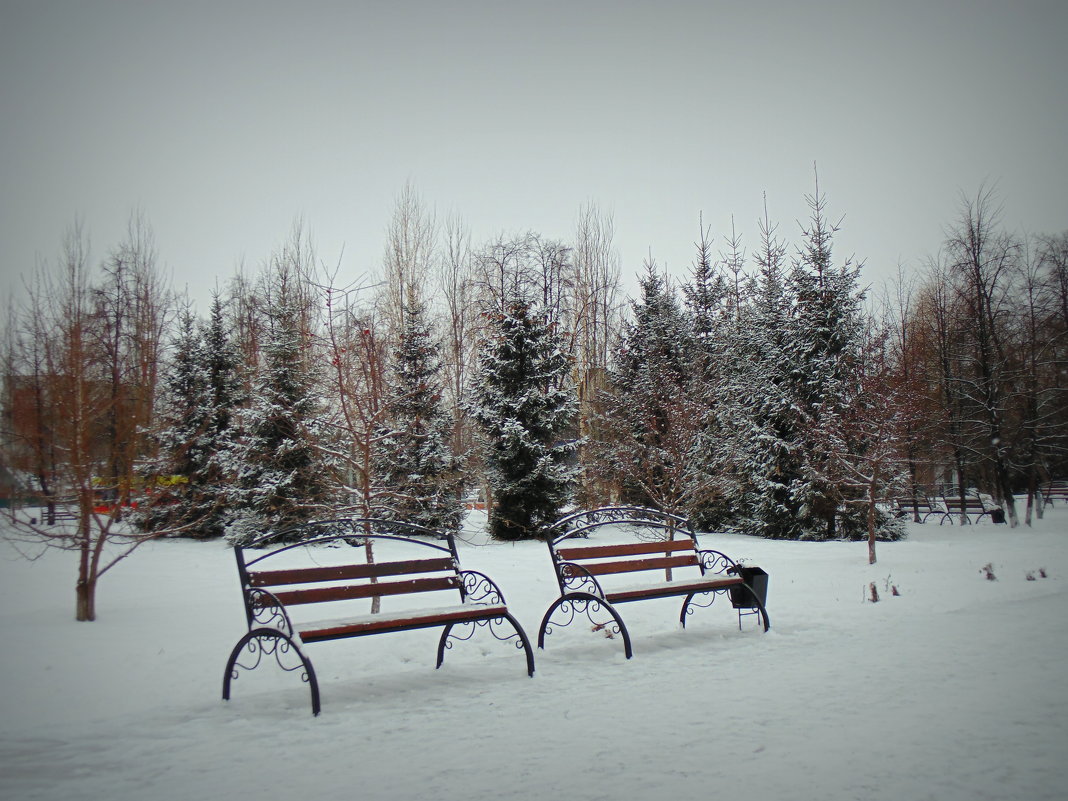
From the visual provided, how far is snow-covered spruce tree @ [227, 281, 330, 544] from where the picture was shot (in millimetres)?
14945

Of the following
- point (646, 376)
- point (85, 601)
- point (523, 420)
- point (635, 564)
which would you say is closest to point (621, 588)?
point (635, 564)

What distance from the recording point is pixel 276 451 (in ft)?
49.3

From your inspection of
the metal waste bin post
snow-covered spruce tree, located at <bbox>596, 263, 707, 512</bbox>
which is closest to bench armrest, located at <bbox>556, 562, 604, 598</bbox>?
the metal waste bin post

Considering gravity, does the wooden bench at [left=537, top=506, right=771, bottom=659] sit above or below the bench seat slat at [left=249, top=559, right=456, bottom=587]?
below

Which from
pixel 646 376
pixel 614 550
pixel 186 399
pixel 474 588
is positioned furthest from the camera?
pixel 646 376

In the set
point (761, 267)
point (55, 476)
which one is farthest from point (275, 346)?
point (761, 267)

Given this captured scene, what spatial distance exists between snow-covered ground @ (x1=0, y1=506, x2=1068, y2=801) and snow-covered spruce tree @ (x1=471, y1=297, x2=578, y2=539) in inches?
331

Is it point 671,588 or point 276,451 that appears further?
point 276,451

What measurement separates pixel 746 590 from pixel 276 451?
11.8 metres

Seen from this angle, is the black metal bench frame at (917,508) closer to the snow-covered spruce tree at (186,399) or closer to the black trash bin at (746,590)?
the black trash bin at (746,590)

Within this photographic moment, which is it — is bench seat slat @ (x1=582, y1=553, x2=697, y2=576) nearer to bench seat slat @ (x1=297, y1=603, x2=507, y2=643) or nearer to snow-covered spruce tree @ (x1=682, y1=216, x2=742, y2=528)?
bench seat slat @ (x1=297, y1=603, x2=507, y2=643)

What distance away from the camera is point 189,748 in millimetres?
3605

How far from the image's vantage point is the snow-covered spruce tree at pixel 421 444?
52.9ft

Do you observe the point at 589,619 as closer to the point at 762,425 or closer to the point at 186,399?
the point at 762,425
